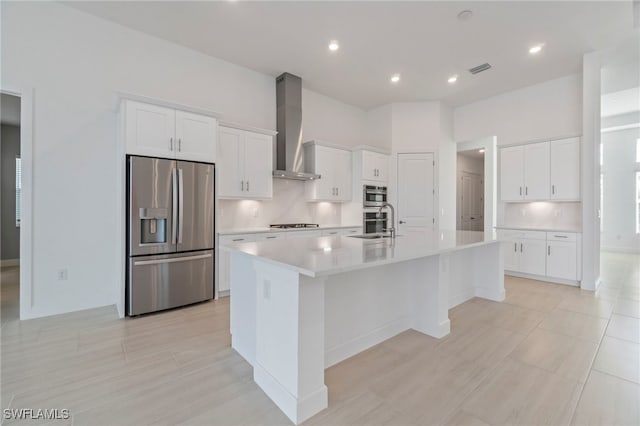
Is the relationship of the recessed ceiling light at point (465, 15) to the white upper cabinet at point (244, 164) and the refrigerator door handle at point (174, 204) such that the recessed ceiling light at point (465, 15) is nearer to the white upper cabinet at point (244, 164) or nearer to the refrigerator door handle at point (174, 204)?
the white upper cabinet at point (244, 164)

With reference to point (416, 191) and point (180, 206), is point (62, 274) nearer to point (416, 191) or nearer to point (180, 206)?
point (180, 206)

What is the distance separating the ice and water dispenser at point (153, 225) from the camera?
3.04 meters

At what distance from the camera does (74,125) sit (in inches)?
125

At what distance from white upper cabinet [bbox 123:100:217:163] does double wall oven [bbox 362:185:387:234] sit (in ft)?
9.71

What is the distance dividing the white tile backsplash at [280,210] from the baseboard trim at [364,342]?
8.97ft

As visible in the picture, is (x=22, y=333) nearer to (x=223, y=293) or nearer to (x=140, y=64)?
(x=223, y=293)

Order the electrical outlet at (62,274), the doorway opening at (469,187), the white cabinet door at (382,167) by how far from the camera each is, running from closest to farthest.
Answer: the electrical outlet at (62,274) < the white cabinet door at (382,167) < the doorway opening at (469,187)

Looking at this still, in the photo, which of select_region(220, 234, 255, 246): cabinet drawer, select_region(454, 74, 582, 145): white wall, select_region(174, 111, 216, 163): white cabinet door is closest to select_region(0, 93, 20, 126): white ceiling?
select_region(174, 111, 216, 163): white cabinet door

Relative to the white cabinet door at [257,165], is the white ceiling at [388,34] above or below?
above

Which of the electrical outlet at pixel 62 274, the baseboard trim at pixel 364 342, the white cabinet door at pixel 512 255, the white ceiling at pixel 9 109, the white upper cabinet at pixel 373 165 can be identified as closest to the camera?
the baseboard trim at pixel 364 342

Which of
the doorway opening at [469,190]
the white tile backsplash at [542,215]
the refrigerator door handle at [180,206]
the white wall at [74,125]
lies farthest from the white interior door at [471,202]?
the white wall at [74,125]

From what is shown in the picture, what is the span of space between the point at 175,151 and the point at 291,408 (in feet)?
9.60

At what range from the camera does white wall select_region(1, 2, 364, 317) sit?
2963 millimetres

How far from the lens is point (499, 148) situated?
521 cm
